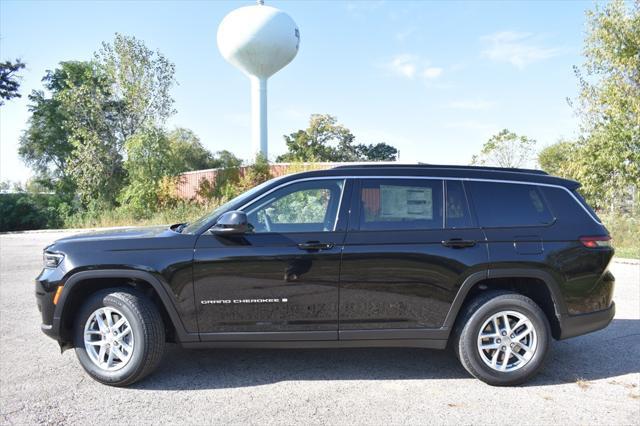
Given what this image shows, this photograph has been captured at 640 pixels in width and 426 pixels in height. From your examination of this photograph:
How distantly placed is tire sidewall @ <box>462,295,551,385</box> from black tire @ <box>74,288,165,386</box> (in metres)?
2.62

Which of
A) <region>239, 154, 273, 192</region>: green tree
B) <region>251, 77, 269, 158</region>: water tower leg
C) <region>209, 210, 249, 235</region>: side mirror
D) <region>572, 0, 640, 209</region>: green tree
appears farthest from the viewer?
<region>251, 77, 269, 158</region>: water tower leg

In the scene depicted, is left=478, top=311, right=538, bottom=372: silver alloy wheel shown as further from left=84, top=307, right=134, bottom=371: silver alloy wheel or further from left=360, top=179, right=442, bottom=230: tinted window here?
left=84, top=307, right=134, bottom=371: silver alloy wheel

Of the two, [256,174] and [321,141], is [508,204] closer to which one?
[256,174]

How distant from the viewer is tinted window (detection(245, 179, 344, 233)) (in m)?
3.95

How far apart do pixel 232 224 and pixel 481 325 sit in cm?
227

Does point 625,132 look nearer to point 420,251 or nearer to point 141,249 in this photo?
point 420,251

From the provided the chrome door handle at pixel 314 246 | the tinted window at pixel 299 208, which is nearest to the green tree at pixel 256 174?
the tinted window at pixel 299 208

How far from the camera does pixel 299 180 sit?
4090mm

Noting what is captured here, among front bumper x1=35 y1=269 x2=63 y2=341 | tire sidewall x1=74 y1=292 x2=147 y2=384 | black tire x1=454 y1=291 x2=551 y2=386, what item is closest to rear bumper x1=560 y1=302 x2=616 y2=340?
black tire x1=454 y1=291 x2=551 y2=386

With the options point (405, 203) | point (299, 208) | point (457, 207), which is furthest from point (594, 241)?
point (299, 208)

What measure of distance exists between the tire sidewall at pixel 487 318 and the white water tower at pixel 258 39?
92.3 ft

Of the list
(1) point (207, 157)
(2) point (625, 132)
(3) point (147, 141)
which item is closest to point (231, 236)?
(2) point (625, 132)

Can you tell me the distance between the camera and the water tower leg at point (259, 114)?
123 ft

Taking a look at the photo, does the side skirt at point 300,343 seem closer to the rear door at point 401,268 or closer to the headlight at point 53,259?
the rear door at point 401,268
